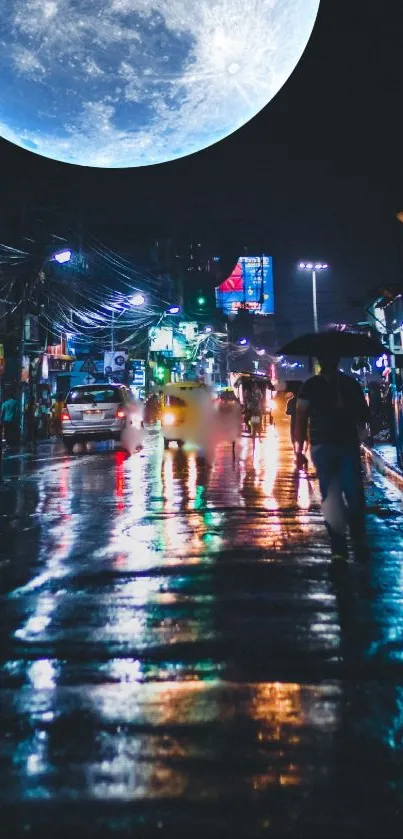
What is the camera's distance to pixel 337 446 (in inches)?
230

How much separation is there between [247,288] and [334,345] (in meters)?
73.0

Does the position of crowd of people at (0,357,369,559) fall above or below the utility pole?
below

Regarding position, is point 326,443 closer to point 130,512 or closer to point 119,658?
point 119,658

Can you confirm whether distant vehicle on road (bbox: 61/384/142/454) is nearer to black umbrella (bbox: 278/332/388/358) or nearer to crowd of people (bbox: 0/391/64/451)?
crowd of people (bbox: 0/391/64/451)

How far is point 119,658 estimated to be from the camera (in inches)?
152

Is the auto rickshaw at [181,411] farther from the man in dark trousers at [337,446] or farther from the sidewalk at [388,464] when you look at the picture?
the man in dark trousers at [337,446]

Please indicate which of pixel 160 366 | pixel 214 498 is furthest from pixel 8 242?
pixel 160 366

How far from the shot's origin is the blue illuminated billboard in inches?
3002

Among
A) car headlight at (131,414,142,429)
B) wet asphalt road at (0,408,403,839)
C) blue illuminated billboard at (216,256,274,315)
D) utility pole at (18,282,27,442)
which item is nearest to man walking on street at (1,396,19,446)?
utility pole at (18,282,27,442)

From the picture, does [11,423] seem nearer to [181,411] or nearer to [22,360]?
[22,360]

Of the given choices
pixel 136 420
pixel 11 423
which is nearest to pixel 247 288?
pixel 11 423

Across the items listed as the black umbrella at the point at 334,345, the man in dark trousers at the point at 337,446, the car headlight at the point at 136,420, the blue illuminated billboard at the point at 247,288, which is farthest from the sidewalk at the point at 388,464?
the blue illuminated billboard at the point at 247,288

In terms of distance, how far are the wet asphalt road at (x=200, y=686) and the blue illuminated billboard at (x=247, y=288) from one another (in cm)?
7038

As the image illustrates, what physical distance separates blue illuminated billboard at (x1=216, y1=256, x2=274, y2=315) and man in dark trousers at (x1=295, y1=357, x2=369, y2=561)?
70.2m
